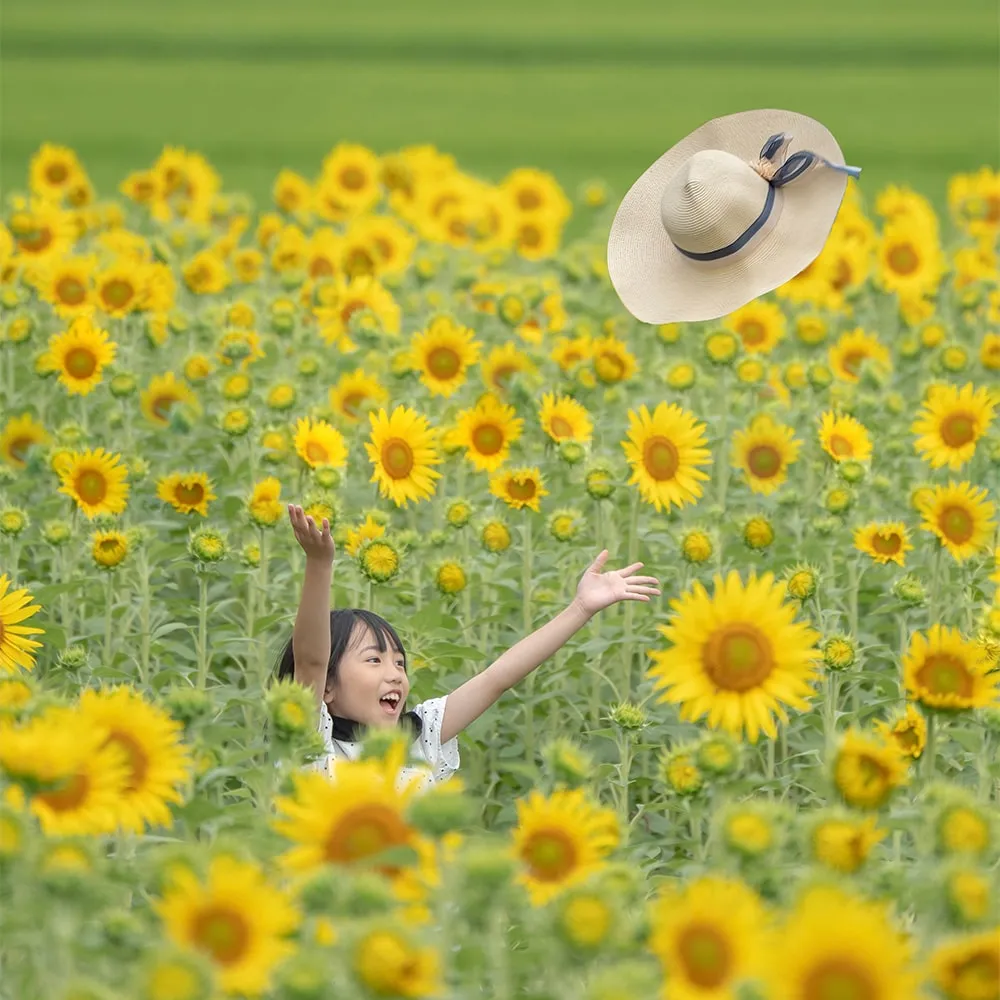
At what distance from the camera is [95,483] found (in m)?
3.84

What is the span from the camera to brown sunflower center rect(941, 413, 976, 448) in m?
4.13

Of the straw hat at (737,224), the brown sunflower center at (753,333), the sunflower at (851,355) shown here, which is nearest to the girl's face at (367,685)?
the straw hat at (737,224)

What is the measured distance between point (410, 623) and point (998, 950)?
1.99 meters

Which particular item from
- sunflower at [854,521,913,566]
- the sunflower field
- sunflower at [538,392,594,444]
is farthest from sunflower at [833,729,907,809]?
sunflower at [538,392,594,444]

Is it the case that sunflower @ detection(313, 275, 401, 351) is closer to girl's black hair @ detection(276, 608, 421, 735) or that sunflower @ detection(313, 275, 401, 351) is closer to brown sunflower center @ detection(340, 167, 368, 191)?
brown sunflower center @ detection(340, 167, 368, 191)

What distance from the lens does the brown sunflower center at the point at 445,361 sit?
15.1 ft

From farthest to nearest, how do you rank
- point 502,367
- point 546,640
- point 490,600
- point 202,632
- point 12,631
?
point 502,367 < point 490,600 < point 202,632 < point 546,640 < point 12,631

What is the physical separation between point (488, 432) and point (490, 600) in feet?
1.31

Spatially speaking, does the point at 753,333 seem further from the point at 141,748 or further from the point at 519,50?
the point at 519,50

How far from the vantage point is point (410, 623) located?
12.3ft

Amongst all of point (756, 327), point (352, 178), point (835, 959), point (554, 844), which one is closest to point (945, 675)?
point (554, 844)

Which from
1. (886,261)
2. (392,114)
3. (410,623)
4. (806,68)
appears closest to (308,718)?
(410,623)

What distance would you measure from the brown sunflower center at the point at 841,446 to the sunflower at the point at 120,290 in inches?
77.8

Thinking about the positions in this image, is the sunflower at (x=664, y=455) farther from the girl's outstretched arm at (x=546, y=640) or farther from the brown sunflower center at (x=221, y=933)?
the brown sunflower center at (x=221, y=933)
